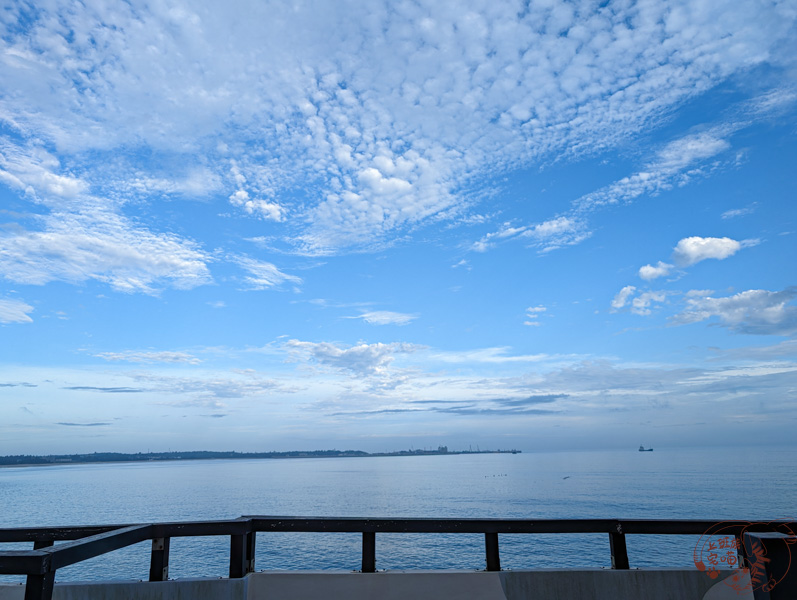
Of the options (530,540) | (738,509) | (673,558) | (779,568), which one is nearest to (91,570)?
(530,540)

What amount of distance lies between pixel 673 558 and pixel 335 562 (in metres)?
24.2

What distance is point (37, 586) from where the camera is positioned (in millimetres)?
3730

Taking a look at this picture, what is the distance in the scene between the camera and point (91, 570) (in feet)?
130

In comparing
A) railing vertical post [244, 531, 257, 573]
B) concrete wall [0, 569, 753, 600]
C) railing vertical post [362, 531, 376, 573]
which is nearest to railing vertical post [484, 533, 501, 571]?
concrete wall [0, 569, 753, 600]

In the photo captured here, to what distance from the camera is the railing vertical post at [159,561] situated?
5340 millimetres

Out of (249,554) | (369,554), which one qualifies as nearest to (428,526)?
(369,554)

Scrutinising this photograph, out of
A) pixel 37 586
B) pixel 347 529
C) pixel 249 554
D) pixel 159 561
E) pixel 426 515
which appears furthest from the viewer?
pixel 426 515

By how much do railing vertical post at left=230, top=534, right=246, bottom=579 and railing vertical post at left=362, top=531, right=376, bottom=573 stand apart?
1.24m

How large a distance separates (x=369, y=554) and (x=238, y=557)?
1.35 metres

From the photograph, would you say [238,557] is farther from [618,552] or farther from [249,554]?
[618,552]

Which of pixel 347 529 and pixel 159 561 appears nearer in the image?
pixel 159 561

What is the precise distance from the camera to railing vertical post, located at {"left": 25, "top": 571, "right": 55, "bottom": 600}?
372cm

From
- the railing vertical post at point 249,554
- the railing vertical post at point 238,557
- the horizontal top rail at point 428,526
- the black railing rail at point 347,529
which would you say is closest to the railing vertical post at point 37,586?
the black railing rail at point 347,529

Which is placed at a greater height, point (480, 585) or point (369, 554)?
point (369, 554)
